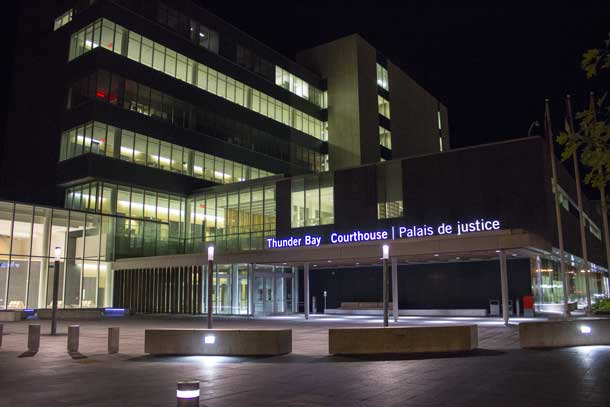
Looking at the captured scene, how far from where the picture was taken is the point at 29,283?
39.7m

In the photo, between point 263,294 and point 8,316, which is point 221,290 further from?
point 8,316

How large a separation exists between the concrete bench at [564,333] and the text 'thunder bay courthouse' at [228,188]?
870cm

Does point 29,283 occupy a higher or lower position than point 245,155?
lower

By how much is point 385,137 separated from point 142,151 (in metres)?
32.6

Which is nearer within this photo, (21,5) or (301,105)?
(21,5)

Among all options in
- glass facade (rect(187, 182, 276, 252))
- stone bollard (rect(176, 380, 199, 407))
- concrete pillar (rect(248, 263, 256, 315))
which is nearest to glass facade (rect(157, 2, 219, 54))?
glass facade (rect(187, 182, 276, 252))

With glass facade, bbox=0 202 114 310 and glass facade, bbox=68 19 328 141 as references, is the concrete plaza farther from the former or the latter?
glass facade, bbox=68 19 328 141

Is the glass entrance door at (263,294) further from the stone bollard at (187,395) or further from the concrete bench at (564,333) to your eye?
the stone bollard at (187,395)

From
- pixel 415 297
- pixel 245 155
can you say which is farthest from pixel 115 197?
pixel 415 297

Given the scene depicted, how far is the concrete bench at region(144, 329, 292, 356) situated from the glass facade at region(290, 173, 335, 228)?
22795 mm

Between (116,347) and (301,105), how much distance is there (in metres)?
52.1

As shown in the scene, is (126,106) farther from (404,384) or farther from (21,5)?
(404,384)

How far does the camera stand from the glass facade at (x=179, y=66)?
160ft

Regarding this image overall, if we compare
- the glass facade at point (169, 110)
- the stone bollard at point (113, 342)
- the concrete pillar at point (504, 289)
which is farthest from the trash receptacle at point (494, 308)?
the glass facade at point (169, 110)
